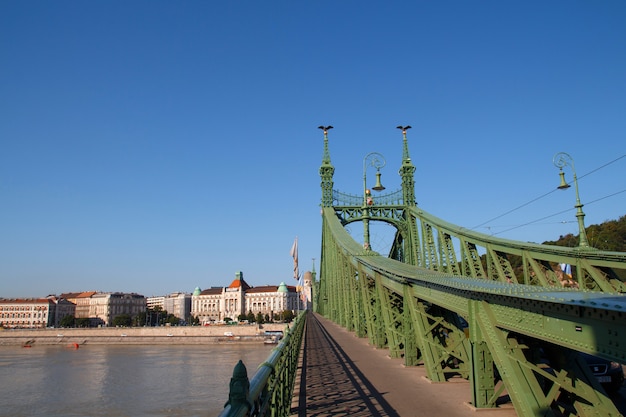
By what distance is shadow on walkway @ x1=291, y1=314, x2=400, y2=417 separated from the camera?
9.66m

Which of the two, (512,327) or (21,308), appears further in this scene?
(21,308)

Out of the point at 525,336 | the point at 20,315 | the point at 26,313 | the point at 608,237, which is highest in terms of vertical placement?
the point at 608,237

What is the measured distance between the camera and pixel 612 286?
16656 mm

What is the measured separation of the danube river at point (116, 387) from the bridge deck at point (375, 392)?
18.8 m

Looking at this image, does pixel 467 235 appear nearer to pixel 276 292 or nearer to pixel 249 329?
pixel 249 329

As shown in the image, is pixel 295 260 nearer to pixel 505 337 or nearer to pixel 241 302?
pixel 505 337

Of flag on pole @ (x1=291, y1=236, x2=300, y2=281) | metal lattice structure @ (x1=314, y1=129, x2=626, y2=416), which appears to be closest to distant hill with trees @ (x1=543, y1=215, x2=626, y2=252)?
flag on pole @ (x1=291, y1=236, x2=300, y2=281)

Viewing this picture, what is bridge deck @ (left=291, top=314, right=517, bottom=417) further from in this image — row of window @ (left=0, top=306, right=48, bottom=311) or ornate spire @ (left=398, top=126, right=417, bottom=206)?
row of window @ (left=0, top=306, right=48, bottom=311)

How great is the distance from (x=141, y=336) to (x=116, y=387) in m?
70.1

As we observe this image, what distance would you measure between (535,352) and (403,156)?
33960 millimetres

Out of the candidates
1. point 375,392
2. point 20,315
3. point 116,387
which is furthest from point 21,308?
point 375,392

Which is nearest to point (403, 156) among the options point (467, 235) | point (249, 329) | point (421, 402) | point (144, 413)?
point (467, 235)

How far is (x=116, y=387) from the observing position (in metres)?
45.0

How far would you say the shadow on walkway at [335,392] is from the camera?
9656mm
